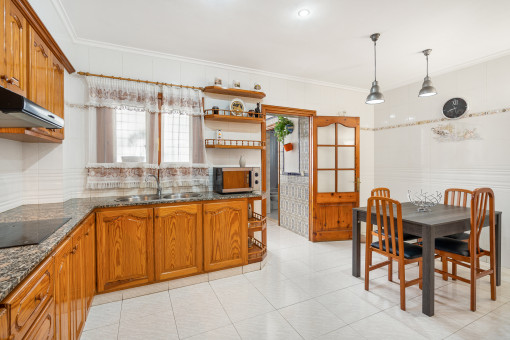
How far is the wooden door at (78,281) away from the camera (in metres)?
1.51

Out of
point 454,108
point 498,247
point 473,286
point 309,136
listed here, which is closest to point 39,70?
point 309,136

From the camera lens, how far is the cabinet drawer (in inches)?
31.7

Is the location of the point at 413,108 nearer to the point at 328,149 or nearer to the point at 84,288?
the point at 328,149

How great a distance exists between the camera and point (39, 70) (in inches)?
68.2

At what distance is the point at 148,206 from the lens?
2277 mm

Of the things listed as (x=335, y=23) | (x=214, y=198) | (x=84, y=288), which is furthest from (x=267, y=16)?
(x=84, y=288)

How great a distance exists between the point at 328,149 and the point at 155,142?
2574 mm

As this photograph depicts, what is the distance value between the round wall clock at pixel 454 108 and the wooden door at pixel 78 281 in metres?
4.28

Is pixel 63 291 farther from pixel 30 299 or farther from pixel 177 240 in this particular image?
pixel 177 240

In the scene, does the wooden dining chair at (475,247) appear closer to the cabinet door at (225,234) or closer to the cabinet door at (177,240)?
the cabinet door at (225,234)

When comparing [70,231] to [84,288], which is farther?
[84,288]

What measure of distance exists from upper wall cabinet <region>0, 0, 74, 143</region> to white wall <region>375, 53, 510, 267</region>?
438 cm

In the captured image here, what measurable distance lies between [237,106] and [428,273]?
2591mm

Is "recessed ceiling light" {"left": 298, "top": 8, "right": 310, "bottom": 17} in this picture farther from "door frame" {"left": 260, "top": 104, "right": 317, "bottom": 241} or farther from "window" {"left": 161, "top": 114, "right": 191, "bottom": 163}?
"window" {"left": 161, "top": 114, "right": 191, "bottom": 163}
